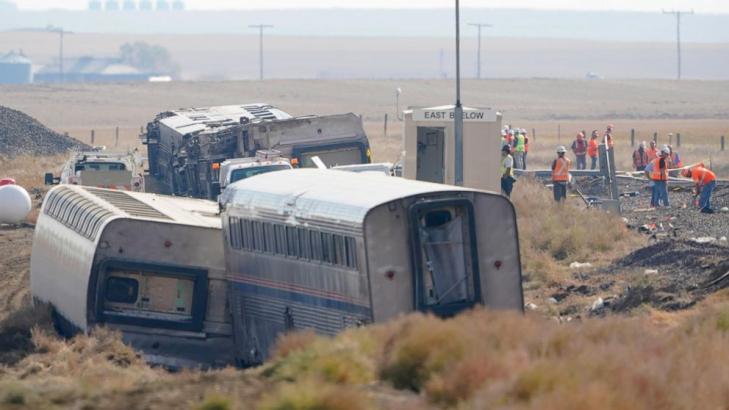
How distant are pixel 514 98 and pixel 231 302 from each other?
117028 mm

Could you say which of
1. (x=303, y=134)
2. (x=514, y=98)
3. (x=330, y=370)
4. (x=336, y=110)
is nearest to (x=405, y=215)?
(x=330, y=370)

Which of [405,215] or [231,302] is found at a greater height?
[405,215]

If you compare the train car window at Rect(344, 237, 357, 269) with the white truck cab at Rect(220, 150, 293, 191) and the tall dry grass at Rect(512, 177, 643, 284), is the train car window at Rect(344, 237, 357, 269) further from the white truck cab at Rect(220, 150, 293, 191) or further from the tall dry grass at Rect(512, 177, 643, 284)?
the white truck cab at Rect(220, 150, 293, 191)

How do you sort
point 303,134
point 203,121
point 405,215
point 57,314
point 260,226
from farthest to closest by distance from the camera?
1. point 203,121
2. point 303,134
3. point 57,314
4. point 260,226
5. point 405,215

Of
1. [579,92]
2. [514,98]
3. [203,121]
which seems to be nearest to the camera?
[203,121]

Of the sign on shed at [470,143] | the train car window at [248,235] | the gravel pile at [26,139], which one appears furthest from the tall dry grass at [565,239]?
the gravel pile at [26,139]

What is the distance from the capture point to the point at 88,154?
37.6m

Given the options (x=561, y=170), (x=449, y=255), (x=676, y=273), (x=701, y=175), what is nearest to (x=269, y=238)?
(x=449, y=255)

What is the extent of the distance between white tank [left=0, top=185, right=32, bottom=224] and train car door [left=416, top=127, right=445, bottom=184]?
946 cm

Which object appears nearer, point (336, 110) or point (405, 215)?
point (405, 215)

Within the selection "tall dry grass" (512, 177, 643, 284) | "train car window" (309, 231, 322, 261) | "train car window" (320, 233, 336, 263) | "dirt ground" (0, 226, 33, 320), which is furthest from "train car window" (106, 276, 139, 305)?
"tall dry grass" (512, 177, 643, 284)

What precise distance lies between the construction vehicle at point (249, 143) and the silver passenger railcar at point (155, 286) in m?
12.7

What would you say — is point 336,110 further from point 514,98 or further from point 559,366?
point 559,366

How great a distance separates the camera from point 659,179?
1462 inches
